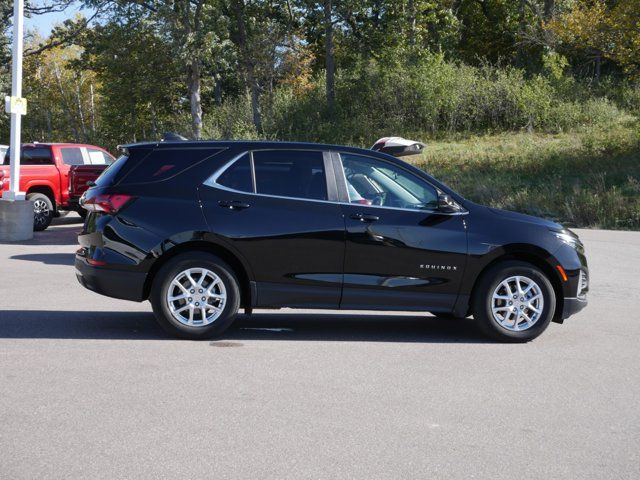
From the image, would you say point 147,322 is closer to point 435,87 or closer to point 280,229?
point 280,229

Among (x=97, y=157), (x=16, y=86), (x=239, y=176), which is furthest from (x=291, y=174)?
(x=97, y=157)

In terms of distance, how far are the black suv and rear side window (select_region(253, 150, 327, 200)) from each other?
0.01 m

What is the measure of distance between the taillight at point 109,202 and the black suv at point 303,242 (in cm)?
1

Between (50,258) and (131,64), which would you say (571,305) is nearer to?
(50,258)

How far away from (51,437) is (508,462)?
8.31 feet

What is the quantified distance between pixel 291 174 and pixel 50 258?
295 inches

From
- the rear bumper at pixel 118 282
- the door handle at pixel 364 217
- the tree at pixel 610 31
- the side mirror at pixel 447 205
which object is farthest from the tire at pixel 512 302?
the tree at pixel 610 31

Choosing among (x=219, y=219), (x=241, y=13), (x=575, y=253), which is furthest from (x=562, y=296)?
(x=241, y=13)

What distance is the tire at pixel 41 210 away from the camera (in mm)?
19891

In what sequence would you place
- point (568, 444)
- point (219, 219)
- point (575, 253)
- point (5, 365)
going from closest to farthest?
point (568, 444) < point (5, 365) < point (219, 219) < point (575, 253)

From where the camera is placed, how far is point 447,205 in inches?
326

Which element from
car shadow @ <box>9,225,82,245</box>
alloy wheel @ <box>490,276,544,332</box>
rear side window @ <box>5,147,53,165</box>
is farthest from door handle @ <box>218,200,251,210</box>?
rear side window @ <box>5,147,53,165</box>

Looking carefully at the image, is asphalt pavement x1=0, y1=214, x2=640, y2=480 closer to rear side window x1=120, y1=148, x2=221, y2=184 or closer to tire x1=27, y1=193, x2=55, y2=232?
rear side window x1=120, y1=148, x2=221, y2=184

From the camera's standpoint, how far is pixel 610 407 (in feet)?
20.2
